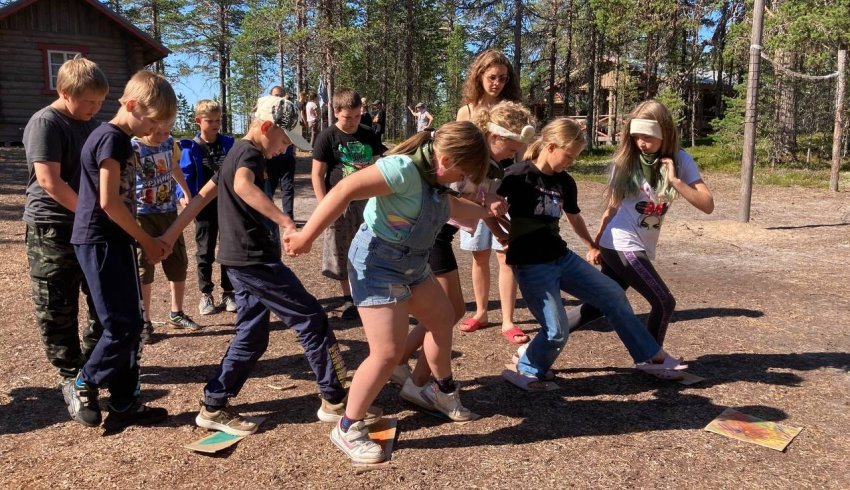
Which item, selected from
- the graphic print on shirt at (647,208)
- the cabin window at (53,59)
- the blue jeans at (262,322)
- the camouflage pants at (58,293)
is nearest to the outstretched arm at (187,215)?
the blue jeans at (262,322)

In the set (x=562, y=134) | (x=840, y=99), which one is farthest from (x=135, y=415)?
(x=840, y=99)

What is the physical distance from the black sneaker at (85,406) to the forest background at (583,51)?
10.9 feet

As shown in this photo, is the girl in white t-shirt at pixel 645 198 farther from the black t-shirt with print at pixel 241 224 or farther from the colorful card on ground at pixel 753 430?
the black t-shirt with print at pixel 241 224

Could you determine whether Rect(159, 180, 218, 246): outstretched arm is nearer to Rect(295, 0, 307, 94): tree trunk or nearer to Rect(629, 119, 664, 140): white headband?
Rect(629, 119, 664, 140): white headband

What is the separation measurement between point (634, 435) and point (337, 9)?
985 inches

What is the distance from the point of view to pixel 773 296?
6.23 m

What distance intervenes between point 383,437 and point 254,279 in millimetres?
1040

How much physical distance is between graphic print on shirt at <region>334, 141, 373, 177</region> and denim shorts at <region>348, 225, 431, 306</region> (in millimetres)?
2312

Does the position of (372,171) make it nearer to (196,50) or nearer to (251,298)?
(251,298)

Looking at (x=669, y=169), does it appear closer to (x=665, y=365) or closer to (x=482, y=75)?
(x=665, y=365)

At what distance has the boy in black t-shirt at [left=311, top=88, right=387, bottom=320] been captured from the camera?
5113 millimetres

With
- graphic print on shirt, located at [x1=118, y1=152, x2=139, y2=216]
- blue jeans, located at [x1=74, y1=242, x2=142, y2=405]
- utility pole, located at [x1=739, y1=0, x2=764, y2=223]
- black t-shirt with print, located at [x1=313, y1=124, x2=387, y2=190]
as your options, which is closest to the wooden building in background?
black t-shirt with print, located at [x1=313, y1=124, x2=387, y2=190]

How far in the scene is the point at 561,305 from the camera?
12.5 feet

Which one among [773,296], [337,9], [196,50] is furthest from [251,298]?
[196,50]
